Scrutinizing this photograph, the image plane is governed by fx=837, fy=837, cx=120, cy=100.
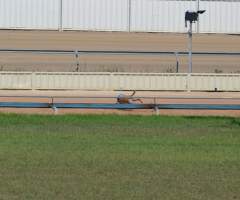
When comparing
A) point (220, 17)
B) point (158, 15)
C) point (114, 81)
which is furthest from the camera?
point (220, 17)

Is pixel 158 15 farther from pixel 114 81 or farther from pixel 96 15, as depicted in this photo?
pixel 114 81

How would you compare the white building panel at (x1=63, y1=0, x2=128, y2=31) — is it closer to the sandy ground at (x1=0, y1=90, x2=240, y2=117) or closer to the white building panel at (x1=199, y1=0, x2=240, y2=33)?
the white building panel at (x1=199, y1=0, x2=240, y2=33)

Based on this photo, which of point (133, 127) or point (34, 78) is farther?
point (34, 78)

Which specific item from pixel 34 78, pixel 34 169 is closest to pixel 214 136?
pixel 34 169

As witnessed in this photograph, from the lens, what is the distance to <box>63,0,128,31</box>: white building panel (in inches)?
1650

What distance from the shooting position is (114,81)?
955 inches

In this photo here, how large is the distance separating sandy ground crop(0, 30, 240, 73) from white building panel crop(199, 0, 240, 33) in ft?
1.40

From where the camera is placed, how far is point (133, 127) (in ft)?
46.9

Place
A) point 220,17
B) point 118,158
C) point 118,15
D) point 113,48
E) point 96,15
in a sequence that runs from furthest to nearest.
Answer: point 220,17 < point 118,15 < point 96,15 < point 113,48 < point 118,158

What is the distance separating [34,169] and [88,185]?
1144mm

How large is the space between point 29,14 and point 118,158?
1259 inches

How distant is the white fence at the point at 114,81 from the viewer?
24.1 m

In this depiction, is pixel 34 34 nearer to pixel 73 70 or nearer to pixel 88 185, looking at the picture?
pixel 73 70

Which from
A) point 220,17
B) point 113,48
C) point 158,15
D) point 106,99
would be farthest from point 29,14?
point 106,99
